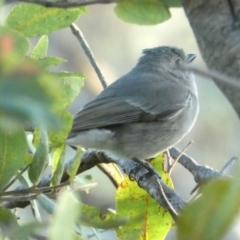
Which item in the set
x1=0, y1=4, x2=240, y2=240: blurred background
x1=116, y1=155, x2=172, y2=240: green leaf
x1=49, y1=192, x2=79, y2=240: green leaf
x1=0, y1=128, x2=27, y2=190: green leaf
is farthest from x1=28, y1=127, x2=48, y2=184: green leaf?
x1=0, y1=4, x2=240, y2=240: blurred background

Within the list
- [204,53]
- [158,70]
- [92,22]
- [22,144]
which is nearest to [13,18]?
[22,144]

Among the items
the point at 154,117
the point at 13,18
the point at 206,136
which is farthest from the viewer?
the point at 206,136

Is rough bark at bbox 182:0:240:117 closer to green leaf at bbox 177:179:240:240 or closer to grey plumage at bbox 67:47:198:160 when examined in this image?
green leaf at bbox 177:179:240:240

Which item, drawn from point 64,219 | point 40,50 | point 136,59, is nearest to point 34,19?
point 40,50

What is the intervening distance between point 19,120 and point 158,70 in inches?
110

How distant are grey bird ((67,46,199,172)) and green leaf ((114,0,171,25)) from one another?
126 cm

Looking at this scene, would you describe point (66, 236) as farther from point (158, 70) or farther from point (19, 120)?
point (158, 70)

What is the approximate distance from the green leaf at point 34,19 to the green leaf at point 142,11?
0.32 m

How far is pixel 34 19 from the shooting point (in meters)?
1.29

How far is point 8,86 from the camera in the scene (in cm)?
42

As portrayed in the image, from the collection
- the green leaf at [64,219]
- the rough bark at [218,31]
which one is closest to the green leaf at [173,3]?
the rough bark at [218,31]

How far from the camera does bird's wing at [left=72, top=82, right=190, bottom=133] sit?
2439 millimetres

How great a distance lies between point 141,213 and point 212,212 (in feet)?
3.04

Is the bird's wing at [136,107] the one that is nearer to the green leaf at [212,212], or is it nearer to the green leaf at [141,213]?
the green leaf at [141,213]
